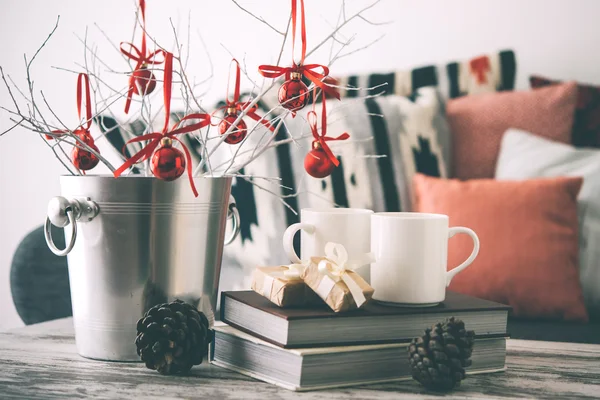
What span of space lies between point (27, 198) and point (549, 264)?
1675 mm

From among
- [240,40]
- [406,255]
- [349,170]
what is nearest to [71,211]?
[406,255]

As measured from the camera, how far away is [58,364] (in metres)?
0.72

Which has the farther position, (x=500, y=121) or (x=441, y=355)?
(x=500, y=121)

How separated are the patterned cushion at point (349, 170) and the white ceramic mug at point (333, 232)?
22.9 inches

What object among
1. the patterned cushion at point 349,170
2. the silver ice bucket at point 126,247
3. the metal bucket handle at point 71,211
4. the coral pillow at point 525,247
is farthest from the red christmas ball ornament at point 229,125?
the coral pillow at point 525,247

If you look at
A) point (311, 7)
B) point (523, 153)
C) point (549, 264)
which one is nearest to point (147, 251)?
point (549, 264)

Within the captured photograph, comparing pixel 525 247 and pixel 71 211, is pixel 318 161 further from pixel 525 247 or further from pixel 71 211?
pixel 525 247

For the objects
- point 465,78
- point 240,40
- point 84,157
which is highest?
point 240,40

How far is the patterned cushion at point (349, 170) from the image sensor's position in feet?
4.55

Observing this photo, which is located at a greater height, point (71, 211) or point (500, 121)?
point (500, 121)

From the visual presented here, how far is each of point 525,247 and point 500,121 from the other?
1.29 ft

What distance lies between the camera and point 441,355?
61 centimetres

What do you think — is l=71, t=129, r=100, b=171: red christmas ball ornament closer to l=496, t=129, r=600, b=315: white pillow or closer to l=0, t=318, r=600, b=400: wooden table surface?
l=0, t=318, r=600, b=400: wooden table surface

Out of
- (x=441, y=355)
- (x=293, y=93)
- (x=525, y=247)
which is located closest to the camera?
(x=441, y=355)
